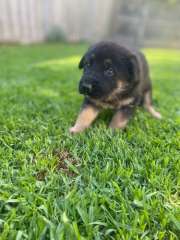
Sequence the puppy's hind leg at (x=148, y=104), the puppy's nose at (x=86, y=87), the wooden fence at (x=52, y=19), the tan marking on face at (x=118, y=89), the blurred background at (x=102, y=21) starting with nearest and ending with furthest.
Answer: the puppy's nose at (x=86, y=87) < the tan marking on face at (x=118, y=89) < the puppy's hind leg at (x=148, y=104) < the wooden fence at (x=52, y=19) < the blurred background at (x=102, y=21)

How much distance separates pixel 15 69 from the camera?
5594 mm

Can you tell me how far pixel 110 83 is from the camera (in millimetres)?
2613

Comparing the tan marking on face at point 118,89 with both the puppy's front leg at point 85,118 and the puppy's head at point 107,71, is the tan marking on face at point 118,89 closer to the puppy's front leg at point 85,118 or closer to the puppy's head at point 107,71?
the puppy's head at point 107,71

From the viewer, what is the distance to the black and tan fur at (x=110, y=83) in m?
2.57

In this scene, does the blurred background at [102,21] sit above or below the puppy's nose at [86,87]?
below

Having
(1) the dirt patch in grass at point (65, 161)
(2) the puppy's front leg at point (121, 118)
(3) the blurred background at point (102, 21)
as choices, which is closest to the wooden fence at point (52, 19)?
(3) the blurred background at point (102, 21)

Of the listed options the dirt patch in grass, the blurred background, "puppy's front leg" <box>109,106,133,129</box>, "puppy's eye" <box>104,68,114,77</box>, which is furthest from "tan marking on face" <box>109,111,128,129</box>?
the blurred background

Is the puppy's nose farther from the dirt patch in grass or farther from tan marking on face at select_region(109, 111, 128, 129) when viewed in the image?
the dirt patch in grass

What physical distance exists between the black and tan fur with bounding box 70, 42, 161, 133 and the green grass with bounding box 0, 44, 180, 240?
139 mm

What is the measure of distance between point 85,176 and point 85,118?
3.16 ft

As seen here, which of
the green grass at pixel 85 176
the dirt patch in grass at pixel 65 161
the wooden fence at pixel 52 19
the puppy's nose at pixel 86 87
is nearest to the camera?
the green grass at pixel 85 176

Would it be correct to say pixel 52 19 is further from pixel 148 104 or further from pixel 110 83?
pixel 110 83

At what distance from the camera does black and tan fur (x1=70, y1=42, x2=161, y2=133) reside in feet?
8.43

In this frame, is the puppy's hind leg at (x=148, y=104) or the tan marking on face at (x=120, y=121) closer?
the tan marking on face at (x=120, y=121)
